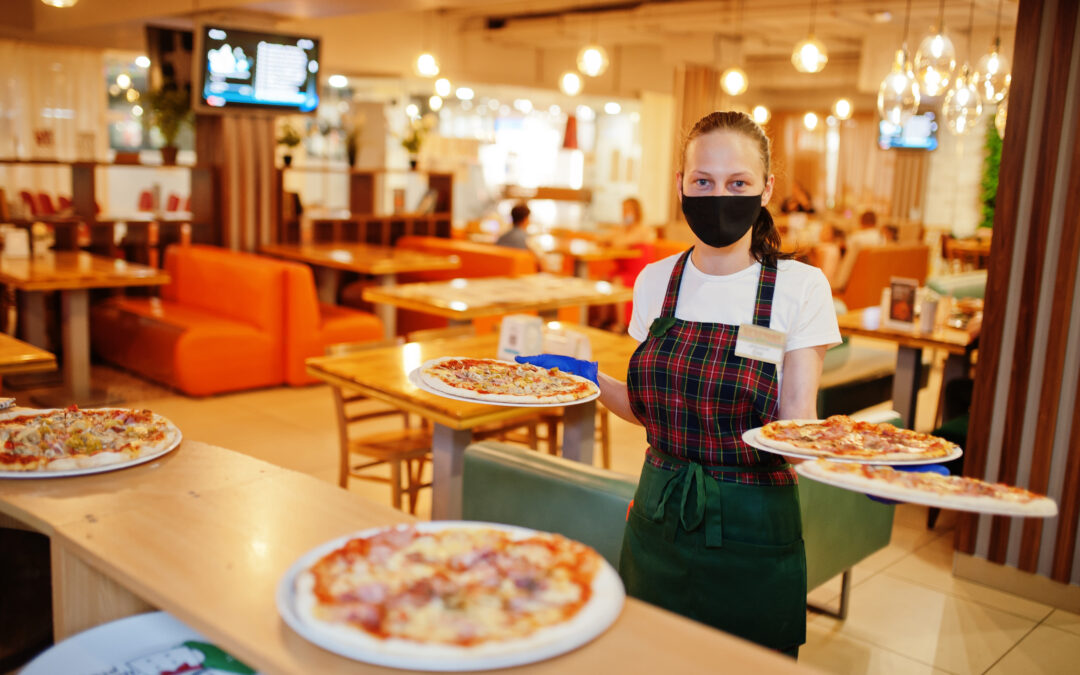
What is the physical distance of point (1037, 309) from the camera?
11.6 feet

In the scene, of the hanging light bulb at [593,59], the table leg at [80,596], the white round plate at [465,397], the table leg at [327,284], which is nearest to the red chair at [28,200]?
the table leg at [327,284]

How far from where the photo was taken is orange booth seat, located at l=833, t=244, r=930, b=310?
9469 millimetres

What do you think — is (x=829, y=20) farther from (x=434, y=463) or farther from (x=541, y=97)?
(x=434, y=463)

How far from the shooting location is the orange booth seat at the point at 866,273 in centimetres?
947

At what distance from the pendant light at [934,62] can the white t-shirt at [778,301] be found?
3314mm

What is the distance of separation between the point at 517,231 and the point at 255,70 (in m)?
2.62

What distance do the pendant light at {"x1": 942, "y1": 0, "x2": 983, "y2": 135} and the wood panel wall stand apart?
6.64 feet

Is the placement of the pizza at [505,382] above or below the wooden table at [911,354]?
above

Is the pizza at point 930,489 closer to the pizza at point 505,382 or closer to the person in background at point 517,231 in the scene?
the pizza at point 505,382

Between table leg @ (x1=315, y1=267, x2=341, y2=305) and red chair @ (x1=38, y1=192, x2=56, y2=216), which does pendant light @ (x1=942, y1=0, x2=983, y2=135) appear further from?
red chair @ (x1=38, y1=192, x2=56, y2=216)

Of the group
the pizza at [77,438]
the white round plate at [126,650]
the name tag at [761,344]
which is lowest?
the white round plate at [126,650]

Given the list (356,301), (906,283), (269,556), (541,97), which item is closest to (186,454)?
(269,556)

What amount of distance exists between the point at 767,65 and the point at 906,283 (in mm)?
11764

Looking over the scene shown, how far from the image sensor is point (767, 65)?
15.9 m
